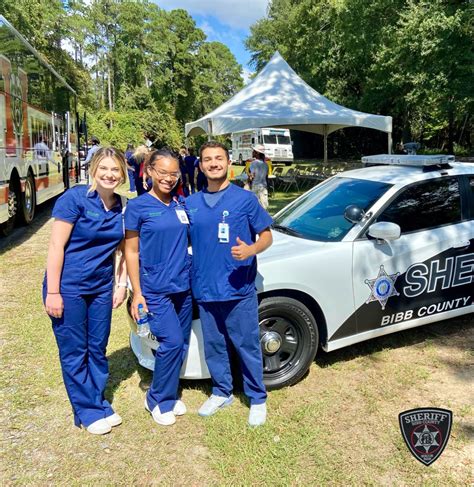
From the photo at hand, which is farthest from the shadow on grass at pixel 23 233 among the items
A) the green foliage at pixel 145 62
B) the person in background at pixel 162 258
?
the green foliage at pixel 145 62

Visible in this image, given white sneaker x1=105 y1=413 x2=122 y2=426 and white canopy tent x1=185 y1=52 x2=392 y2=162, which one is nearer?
white sneaker x1=105 y1=413 x2=122 y2=426

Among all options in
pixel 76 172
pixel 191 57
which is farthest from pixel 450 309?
pixel 191 57

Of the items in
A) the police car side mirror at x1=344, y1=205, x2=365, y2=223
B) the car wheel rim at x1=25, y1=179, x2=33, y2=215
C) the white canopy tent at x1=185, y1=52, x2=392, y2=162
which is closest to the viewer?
the police car side mirror at x1=344, y1=205, x2=365, y2=223

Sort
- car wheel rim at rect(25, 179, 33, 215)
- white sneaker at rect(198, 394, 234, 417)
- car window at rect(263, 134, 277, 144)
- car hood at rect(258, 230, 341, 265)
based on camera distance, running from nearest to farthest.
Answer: white sneaker at rect(198, 394, 234, 417) → car hood at rect(258, 230, 341, 265) → car wheel rim at rect(25, 179, 33, 215) → car window at rect(263, 134, 277, 144)

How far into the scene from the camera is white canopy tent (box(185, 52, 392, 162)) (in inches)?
440

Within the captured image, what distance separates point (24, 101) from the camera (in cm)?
952

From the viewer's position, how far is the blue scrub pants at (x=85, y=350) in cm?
277

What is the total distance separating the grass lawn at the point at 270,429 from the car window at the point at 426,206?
1.14m

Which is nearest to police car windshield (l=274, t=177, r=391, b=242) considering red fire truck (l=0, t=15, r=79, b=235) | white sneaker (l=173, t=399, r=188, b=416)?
white sneaker (l=173, t=399, r=188, b=416)

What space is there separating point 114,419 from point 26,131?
819cm

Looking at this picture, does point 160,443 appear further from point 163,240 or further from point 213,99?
point 213,99

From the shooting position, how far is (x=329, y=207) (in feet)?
13.4

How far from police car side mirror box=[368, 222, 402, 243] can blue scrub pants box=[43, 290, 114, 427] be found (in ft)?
6.59

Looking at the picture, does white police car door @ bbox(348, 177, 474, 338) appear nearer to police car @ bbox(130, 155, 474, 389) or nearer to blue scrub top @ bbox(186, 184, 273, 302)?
police car @ bbox(130, 155, 474, 389)
